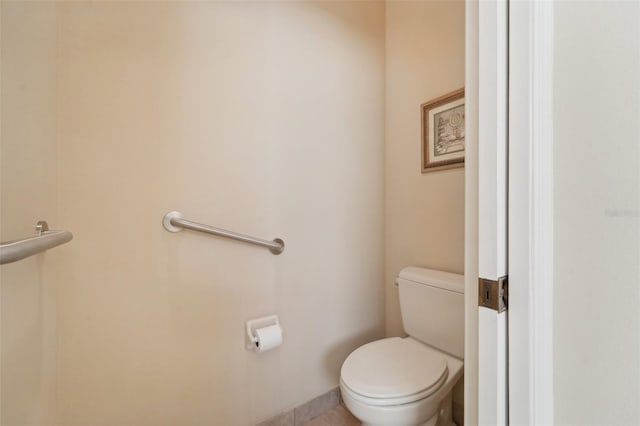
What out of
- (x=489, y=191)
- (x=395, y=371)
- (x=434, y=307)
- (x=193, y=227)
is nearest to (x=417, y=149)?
(x=434, y=307)

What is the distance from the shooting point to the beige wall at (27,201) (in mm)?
528

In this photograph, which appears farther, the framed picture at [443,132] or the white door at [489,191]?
the framed picture at [443,132]

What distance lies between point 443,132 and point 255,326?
1.32 m

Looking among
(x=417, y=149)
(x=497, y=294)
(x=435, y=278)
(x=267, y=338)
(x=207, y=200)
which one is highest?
(x=417, y=149)

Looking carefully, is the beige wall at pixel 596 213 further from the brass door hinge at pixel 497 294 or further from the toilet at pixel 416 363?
the toilet at pixel 416 363

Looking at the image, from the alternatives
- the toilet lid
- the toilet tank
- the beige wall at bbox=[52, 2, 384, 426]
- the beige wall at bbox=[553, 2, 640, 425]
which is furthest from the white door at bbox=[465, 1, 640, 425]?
the beige wall at bbox=[52, 2, 384, 426]

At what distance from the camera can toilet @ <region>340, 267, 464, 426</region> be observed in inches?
35.8

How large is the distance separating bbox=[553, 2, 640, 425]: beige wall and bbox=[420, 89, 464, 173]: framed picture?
0.76 meters

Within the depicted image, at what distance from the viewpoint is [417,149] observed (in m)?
1.45

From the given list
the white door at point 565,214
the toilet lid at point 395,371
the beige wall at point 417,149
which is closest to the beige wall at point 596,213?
the white door at point 565,214

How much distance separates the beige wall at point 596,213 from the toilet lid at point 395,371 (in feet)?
1.66

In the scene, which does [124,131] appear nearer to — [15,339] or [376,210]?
[15,339]

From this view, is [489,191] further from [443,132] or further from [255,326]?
[255,326]

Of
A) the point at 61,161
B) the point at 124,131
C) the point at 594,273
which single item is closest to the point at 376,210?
the point at 594,273
